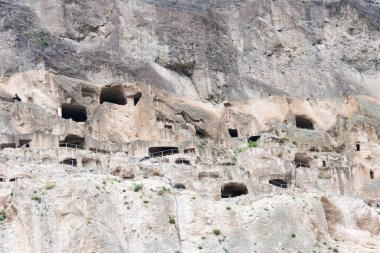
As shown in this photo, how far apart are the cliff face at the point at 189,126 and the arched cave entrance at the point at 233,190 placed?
130 mm

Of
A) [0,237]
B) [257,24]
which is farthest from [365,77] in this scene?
[0,237]

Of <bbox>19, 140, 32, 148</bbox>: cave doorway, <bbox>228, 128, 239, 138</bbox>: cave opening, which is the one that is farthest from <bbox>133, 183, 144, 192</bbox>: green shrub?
<bbox>228, 128, 239, 138</bbox>: cave opening

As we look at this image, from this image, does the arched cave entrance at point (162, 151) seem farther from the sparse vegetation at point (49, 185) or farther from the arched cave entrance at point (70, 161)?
the sparse vegetation at point (49, 185)

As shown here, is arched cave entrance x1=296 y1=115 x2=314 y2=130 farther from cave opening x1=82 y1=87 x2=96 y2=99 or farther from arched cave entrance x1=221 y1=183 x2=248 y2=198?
cave opening x1=82 y1=87 x2=96 y2=99

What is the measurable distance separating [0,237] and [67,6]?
2622 cm

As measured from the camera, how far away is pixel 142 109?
A: 5300cm

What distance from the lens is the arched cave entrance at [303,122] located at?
191ft

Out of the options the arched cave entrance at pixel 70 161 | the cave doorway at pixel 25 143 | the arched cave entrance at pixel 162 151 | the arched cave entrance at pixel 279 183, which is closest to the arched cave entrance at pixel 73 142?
the cave doorway at pixel 25 143

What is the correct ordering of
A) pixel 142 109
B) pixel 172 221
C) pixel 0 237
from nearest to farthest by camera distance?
pixel 0 237 → pixel 172 221 → pixel 142 109

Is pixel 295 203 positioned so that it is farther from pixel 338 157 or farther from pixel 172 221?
pixel 338 157

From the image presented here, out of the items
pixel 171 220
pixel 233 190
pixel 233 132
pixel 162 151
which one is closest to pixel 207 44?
pixel 233 132

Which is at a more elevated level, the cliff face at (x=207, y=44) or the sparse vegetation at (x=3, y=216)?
the cliff face at (x=207, y=44)

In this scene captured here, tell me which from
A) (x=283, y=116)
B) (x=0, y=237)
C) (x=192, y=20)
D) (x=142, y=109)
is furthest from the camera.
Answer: (x=192, y=20)

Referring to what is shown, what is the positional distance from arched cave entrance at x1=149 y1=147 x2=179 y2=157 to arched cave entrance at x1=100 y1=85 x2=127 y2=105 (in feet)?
15.5
